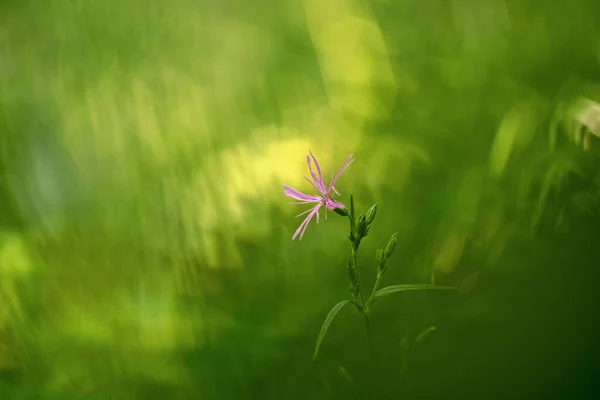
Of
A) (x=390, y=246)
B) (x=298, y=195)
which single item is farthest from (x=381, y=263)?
(x=298, y=195)

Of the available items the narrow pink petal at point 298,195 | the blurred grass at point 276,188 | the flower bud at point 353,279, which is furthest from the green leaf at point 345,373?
the narrow pink petal at point 298,195

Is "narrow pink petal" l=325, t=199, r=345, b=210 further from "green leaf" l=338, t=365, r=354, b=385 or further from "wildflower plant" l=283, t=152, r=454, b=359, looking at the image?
"green leaf" l=338, t=365, r=354, b=385

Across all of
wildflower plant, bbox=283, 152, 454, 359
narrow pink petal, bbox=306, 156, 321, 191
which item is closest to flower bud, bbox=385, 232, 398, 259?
wildflower plant, bbox=283, 152, 454, 359

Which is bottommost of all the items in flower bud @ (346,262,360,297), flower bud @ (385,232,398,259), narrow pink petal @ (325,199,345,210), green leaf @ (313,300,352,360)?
green leaf @ (313,300,352,360)

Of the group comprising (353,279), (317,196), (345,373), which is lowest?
(345,373)

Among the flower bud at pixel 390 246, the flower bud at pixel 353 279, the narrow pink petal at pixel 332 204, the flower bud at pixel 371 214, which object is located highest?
the narrow pink petal at pixel 332 204

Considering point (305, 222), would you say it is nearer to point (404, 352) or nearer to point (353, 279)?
point (353, 279)

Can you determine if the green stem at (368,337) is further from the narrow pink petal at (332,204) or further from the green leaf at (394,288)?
the narrow pink petal at (332,204)
